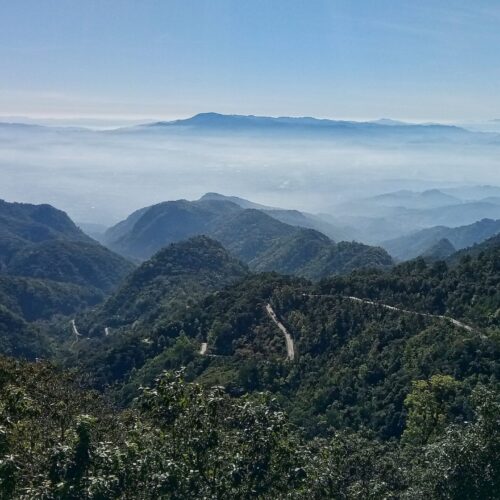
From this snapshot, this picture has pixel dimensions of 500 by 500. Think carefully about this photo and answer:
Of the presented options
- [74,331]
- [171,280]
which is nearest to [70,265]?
[74,331]

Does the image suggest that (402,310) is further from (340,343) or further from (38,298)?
(38,298)

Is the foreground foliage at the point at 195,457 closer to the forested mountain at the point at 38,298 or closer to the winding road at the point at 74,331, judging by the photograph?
the winding road at the point at 74,331

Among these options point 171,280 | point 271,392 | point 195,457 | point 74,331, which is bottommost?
point 74,331

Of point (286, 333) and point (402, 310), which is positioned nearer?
point (402, 310)

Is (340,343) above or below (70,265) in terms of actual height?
above

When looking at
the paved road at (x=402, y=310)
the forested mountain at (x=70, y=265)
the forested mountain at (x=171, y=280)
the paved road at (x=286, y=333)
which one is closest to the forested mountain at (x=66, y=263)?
the forested mountain at (x=70, y=265)

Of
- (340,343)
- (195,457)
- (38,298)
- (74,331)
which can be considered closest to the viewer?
(195,457)

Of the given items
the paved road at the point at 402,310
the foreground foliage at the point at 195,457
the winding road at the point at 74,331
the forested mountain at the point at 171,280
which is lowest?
the winding road at the point at 74,331

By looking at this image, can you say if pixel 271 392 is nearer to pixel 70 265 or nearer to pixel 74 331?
pixel 74 331

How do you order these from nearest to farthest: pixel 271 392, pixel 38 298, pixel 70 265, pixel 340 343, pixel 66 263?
pixel 271 392 → pixel 340 343 → pixel 38 298 → pixel 66 263 → pixel 70 265

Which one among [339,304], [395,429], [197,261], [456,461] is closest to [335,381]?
[395,429]
